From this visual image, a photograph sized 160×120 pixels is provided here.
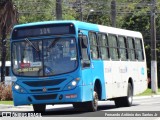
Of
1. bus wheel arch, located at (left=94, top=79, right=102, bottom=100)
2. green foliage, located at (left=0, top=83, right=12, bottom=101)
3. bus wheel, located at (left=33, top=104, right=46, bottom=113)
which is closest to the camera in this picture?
bus wheel arch, located at (left=94, top=79, right=102, bottom=100)

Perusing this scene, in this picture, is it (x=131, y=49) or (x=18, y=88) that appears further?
(x=131, y=49)

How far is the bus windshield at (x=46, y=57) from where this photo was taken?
68.0ft

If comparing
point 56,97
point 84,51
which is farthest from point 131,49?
point 56,97

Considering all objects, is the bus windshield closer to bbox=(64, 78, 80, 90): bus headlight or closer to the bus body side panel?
bbox=(64, 78, 80, 90): bus headlight

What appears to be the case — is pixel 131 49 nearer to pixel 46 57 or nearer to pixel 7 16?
pixel 46 57

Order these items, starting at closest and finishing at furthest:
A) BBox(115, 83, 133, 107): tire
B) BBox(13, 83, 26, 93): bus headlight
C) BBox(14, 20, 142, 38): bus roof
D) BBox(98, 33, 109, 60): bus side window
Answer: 1. BBox(13, 83, 26, 93): bus headlight
2. BBox(14, 20, 142, 38): bus roof
3. BBox(98, 33, 109, 60): bus side window
4. BBox(115, 83, 133, 107): tire

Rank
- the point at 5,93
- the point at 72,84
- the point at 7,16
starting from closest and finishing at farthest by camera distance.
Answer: the point at 72,84
the point at 5,93
the point at 7,16

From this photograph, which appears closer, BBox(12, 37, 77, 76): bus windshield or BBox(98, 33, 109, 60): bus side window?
BBox(12, 37, 77, 76): bus windshield

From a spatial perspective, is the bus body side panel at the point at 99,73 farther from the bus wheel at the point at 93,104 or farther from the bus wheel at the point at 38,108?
the bus wheel at the point at 38,108

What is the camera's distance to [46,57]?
20906 mm

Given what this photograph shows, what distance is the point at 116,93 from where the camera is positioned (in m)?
24.9

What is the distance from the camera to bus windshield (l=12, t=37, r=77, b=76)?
20.7m

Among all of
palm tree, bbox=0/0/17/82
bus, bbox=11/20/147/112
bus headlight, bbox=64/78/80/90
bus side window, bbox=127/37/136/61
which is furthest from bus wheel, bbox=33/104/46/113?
palm tree, bbox=0/0/17/82

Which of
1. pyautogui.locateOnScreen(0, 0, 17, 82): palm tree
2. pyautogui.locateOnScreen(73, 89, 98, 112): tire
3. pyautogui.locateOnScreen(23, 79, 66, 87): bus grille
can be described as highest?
pyautogui.locateOnScreen(0, 0, 17, 82): palm tree
